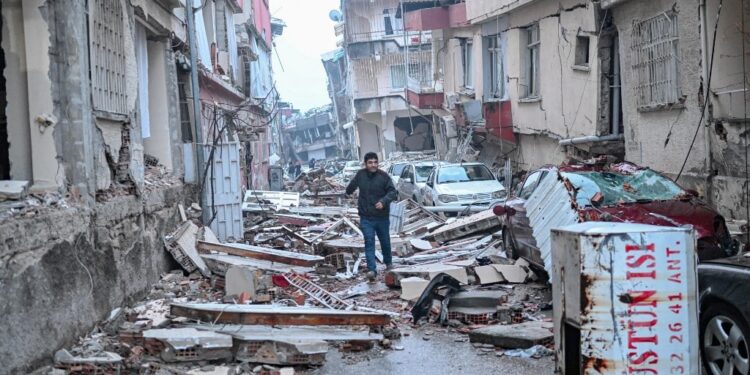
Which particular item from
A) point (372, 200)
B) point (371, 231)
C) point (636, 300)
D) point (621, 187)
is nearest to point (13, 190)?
point (636, 300)

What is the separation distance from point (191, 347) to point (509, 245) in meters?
6.64

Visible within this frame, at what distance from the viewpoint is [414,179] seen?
2322 centimetres

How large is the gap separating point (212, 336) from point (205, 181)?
8.22m

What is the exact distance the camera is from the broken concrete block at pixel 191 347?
6680mm

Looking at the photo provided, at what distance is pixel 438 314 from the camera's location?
8.60 metres

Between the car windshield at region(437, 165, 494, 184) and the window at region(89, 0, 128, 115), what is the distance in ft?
38.0

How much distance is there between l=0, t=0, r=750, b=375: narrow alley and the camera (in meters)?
5.20

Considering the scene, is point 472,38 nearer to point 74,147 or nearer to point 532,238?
point 532,238

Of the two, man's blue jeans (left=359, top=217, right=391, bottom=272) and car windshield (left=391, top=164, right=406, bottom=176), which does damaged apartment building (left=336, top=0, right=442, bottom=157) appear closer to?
car windshield (left=391, top=164, right=406, bottom=176)

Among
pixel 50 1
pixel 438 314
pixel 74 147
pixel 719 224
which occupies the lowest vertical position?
pixel 438 314

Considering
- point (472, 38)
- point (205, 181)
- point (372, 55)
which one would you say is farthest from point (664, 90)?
point (372, 55)

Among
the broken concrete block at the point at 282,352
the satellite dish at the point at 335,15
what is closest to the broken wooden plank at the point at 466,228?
the broken concrete block at the point at 282,352

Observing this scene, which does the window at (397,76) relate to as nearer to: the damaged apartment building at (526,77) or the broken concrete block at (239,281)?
the damaged apartment building at (526,77)

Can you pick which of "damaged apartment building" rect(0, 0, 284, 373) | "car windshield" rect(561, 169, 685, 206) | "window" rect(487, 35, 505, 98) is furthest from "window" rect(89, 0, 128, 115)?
"window" rect(487, 35, 505, 98)
